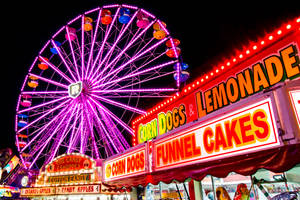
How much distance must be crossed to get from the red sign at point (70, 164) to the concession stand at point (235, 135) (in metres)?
3.83

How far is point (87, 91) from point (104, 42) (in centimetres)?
376

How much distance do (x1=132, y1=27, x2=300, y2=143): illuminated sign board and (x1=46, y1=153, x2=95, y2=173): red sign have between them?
5366 mm

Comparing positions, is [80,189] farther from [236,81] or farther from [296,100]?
[296,100]

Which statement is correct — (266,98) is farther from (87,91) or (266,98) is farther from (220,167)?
(87,91)

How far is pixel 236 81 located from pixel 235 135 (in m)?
2.95

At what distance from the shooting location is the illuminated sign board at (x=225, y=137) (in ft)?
11.5

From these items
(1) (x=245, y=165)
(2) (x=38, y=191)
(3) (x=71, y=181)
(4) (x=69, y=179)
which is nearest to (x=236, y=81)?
(1) (x=245, y=165)

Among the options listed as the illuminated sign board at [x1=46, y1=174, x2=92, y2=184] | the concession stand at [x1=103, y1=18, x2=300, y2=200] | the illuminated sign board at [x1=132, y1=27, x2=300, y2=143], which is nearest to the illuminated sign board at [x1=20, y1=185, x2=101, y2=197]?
the illuminated sign board at [x1=46, y1=174, x2=92, y2=184]

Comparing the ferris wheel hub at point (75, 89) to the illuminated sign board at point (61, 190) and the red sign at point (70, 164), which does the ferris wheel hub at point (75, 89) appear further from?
the illuminated sign board at point (61, 190)

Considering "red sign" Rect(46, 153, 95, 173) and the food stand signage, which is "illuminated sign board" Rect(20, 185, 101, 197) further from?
the food stand signage

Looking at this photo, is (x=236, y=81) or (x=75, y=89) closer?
(x=236, y=81)

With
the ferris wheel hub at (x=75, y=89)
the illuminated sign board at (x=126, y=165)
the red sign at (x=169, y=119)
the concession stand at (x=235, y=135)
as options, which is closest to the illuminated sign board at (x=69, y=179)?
the illuminated sign board at (x=126, y=165)

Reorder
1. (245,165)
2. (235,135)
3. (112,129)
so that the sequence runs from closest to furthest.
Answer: (245,165) < (235,135) < (112,129)

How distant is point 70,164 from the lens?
13664mm
